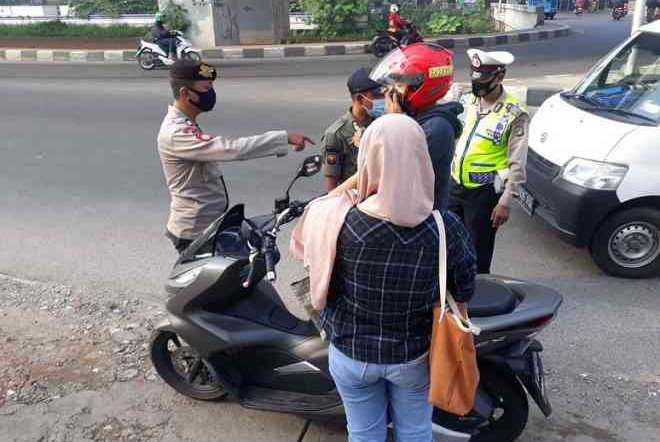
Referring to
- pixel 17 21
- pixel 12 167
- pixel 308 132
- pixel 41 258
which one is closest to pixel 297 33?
pixel 17 21

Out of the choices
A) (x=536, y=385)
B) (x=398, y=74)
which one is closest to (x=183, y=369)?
(x=536, y=385)

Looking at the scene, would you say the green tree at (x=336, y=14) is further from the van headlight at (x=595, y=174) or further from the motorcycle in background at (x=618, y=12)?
the motorcycle in background at (x=618, y=12)

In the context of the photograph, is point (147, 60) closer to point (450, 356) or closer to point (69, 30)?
point (69, 30)

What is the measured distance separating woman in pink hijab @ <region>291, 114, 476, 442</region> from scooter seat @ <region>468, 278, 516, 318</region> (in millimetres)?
623

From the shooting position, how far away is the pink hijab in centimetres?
171

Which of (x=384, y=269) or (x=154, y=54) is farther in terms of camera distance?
(x=154, y=54)

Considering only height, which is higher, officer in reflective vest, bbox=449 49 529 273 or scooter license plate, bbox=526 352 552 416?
officer in reflective vest, bbox=449 49 529 273

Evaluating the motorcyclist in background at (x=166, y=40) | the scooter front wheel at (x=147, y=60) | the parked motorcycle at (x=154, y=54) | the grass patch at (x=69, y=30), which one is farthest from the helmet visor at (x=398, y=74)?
the grass patch at (x=69, y=30)

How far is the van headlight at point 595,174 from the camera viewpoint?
429cm

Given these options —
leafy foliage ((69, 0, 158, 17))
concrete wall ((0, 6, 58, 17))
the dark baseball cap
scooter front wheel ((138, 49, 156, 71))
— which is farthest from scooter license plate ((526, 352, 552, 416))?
concrete wall ((0, 6, 58, 17))

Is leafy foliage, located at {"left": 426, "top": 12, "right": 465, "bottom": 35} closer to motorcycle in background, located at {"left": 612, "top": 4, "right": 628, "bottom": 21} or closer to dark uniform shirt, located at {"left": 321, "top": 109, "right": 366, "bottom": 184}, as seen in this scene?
motorcycle in background, located at {"left": 612, "top": 4, "right": 628, "bottom": 21}

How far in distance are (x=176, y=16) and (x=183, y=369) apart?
58.3ft

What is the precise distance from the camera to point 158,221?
18.8 ft

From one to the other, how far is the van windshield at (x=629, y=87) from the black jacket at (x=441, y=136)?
263cm
